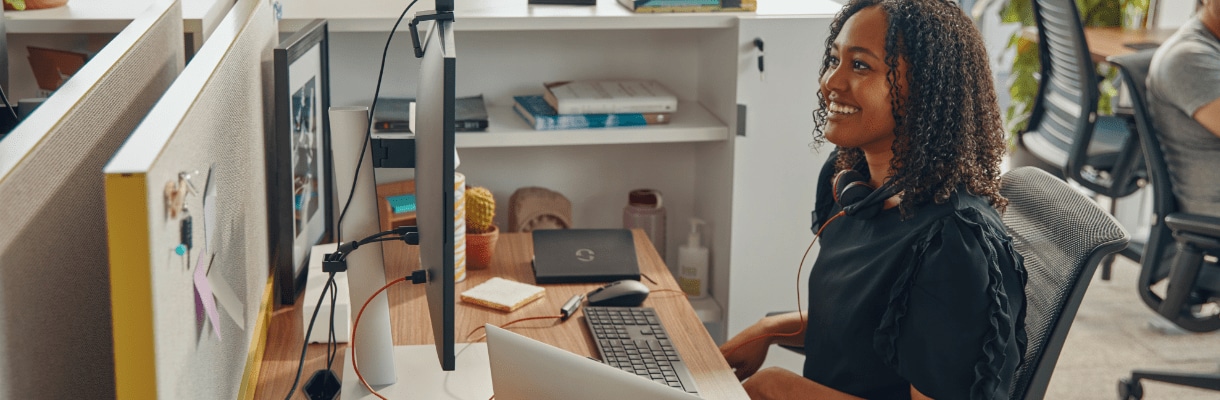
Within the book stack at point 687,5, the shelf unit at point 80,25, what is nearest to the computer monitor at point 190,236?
the shelf unit at point 80,25

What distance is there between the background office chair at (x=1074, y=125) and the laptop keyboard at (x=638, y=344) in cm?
161

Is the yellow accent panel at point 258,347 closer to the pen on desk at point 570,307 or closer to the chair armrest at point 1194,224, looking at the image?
the pen on desk at point 570,307

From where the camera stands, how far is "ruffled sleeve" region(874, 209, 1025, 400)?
48.1 inches

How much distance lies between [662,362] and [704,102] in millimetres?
979

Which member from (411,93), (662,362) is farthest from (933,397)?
(411,93)

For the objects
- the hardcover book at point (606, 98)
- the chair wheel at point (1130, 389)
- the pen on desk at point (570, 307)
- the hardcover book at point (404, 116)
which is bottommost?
the chair wheel at point (1130, 389)

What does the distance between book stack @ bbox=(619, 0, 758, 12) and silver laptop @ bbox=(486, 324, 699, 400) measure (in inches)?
42.6

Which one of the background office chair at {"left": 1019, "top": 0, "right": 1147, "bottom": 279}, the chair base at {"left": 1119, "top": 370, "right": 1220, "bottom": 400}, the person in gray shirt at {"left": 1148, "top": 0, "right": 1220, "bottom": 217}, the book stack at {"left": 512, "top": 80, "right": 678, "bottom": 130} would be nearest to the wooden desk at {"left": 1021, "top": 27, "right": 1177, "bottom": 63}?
the background office chair at {"left": 1019, "top": 0, "right": 1147, "bottom": 279}

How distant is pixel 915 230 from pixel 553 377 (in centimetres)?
54

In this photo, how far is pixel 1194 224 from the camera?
1979mm

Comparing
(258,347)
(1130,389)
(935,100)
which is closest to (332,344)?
(258,347)

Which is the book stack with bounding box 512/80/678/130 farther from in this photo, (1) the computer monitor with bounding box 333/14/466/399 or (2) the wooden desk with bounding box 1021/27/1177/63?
(2) the wooden desk with bounding box 1021/27/1177/63

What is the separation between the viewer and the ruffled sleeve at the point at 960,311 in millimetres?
1223

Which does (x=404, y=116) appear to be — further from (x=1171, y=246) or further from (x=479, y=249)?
(x=1171, y=246)
